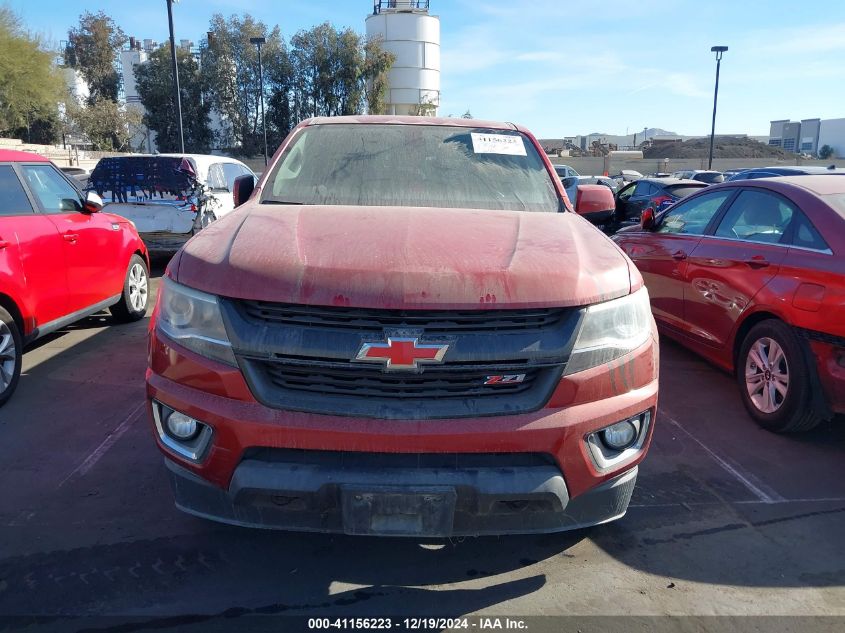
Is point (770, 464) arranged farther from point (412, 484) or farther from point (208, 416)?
point (208, 416)

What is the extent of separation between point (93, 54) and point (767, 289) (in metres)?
60.0

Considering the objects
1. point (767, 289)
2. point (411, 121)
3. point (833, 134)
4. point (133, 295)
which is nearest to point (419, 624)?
point (411, 121)

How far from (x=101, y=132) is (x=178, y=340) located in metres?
42.6

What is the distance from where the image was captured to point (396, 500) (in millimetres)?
2223

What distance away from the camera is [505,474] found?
89.4 inches

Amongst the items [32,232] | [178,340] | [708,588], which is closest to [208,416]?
[178,340]

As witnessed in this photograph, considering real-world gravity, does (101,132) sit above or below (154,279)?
above

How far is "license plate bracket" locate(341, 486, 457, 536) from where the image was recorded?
2213mm

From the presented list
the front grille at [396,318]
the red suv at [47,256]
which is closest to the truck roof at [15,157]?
the red suv at [47,256]

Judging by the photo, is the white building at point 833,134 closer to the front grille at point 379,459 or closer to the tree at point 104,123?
the tree at point 104,123

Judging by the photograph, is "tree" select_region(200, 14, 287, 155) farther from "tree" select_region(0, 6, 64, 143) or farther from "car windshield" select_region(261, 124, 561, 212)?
"car windshield" select_region(261, 124, 561, 212)

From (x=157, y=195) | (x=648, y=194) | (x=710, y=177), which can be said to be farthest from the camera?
(x=710, y=177)

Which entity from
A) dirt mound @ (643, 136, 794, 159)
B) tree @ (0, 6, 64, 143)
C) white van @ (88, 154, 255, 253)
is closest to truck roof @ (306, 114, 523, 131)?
white van @ (88, 154, 255, 253)

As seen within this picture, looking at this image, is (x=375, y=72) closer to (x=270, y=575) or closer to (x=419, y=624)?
(x=270, y=575)
